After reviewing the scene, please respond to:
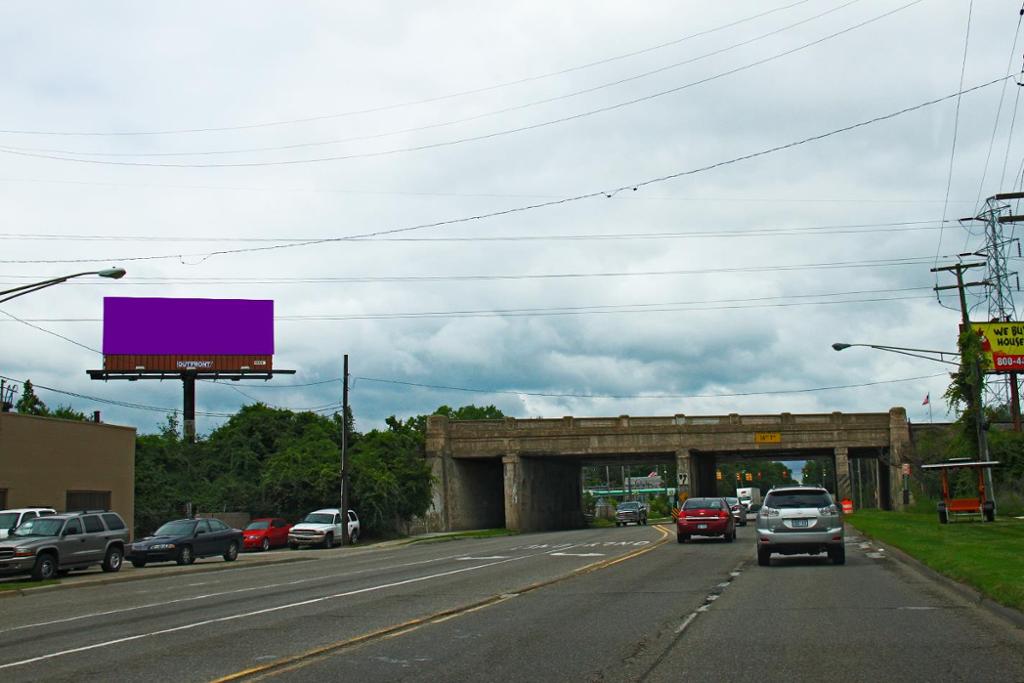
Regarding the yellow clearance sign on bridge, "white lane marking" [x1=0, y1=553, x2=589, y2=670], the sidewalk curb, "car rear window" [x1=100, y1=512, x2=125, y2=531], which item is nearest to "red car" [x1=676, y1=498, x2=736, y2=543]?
the sidewalk curb

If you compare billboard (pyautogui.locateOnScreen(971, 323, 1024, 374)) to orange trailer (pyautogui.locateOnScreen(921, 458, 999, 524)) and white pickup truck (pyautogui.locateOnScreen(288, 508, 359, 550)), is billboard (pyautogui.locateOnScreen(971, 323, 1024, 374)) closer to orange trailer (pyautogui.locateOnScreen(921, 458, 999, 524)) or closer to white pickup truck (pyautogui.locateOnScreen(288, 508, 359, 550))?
orange trailer (pyautogui.locateOnScreen(921, 458, 999, 524))

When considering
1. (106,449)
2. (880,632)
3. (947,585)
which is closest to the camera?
(880,632)

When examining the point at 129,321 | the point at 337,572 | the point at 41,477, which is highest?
the point at 129,321

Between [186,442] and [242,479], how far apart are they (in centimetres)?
559

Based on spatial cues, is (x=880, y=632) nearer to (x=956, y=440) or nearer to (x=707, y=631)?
(x=707, y=631)

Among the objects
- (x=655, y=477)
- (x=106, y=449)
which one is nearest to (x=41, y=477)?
(x=106, y=449)

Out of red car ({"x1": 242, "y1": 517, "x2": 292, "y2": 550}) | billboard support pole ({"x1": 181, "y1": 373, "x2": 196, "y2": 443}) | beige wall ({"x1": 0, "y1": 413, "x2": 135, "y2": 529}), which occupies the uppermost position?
billboard support pole ({"x1": 181, "y1": 373, "x2": 196, "y2": 443})

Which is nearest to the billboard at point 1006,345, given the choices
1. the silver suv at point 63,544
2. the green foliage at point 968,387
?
the green foliage at point 968,387

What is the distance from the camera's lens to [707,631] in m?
13.0

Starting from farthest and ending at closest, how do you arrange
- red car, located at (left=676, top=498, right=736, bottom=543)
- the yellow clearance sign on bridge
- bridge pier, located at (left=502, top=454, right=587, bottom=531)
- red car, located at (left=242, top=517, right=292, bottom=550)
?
1. the yellow clearance sign on bridge
2. bridge pier, located at (left=502, top=454, right=587, bottom=531)
3. red car, located at (left=242, top=517, right=292, bottom=550)
4. red car, located at (left=676, top=498, right=736, bottom=543)

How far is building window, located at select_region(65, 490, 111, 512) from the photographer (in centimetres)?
4031

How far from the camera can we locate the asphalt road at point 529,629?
10.4m

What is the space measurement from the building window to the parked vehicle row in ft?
27.5

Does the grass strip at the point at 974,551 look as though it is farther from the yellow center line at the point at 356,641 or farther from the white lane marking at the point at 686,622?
the yellow center line at the point at 356,641
